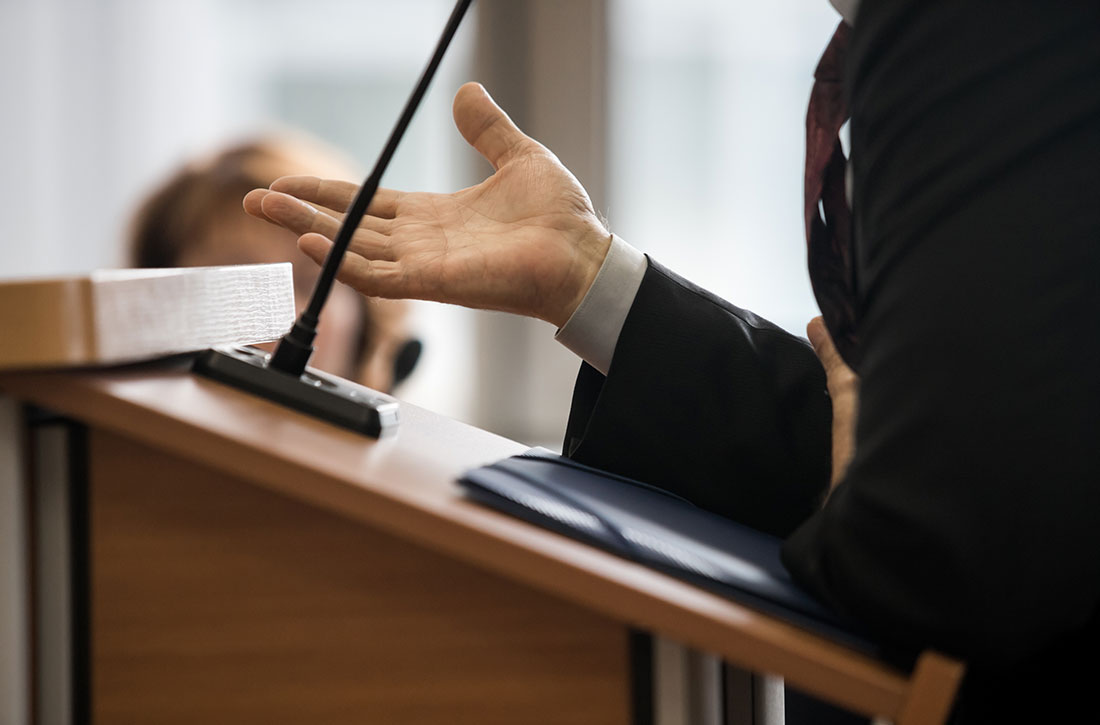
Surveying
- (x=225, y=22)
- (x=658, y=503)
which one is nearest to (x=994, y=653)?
(x=658, y=503)

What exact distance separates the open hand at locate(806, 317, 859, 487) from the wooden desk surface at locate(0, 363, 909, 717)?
284 mm

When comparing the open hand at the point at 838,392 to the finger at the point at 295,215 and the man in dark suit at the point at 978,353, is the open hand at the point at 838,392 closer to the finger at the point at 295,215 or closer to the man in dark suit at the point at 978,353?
the man in dark suit at the point at 978,353

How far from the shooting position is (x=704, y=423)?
0.72 metres

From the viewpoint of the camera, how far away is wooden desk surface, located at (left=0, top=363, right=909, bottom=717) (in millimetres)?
415

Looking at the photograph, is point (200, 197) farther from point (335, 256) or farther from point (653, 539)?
point (653, 539)

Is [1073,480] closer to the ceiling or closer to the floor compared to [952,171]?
closer to the floor

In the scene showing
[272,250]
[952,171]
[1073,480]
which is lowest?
[272,250]

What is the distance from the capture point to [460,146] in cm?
220

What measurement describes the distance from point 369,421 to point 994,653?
12.8 inches

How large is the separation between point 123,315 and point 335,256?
141 mm

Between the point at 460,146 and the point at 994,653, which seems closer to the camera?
the point at 994,653

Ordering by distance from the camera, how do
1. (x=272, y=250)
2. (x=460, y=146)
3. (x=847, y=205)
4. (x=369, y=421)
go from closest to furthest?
1. (x=369, y=421)
2. (x=847, y=205)
3. (x=272, y=250)
4. (x=460, y=146)

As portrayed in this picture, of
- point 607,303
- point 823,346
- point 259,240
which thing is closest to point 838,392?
point 823,346

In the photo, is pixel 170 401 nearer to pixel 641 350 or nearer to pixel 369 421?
pixel 369 421
